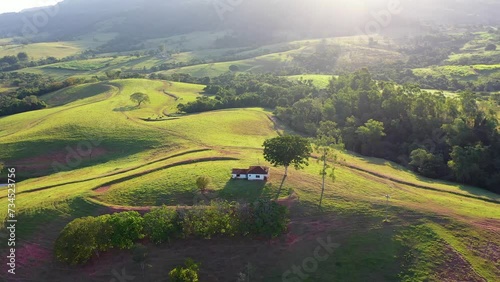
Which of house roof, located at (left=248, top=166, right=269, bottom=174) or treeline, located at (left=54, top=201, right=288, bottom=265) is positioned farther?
house roof, located at (left=248, top=166, right=269, bottom=174)

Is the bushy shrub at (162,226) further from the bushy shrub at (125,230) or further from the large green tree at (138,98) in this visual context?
the large green tree at (138,98)

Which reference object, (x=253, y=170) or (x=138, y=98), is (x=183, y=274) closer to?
(x=253, y=170)

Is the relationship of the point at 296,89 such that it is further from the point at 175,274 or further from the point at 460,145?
the point at 175,274

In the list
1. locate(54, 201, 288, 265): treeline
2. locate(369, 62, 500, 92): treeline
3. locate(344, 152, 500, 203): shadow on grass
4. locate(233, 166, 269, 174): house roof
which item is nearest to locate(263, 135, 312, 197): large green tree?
locate(233, 166, 269, 174): house roof

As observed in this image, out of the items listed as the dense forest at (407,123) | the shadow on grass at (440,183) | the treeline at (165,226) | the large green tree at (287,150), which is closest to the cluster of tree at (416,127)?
the dense forest at (407,123)

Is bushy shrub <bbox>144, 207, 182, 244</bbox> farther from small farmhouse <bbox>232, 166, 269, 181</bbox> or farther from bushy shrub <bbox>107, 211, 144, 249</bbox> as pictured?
small farmhouse <bbox>232, 166, 269, 181</bbox>
